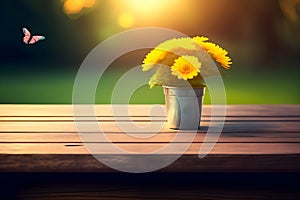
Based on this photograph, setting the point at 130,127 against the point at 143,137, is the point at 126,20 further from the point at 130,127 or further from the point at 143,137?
the point at 143,137

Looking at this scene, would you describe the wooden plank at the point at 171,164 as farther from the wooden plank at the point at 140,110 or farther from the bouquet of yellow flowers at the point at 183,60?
the wooden plank at the point at 140,110

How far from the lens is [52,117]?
1.82 meters

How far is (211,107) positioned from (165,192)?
59 cm

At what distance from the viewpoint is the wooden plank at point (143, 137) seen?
148 centimetres

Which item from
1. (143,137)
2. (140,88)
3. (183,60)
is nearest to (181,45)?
(183,60)

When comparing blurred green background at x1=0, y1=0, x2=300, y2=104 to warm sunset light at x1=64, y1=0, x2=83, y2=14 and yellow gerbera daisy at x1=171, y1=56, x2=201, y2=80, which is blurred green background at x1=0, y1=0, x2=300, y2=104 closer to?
warm sunset light at x1=64, y1=0, x2=83, y2=14

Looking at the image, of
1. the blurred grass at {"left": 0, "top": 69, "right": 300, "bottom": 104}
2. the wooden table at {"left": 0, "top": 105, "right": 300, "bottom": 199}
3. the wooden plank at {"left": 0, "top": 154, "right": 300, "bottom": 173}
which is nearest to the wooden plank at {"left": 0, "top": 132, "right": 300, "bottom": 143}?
the wooden table at {"left": 0, "top": 105, "right": 300, "bottom": 199}

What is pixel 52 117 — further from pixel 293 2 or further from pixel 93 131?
pixel 293 2

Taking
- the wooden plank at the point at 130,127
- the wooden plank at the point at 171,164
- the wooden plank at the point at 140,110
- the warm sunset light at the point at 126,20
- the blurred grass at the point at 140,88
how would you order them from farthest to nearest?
1. the warm sunset light at the point at 126,20
2. the blurred grass at the point at 140,88
3. the wooden plank at the point at 140,110
4. the wooden plank at the point at 130,127
5. the wooden plank at the point at 171,164

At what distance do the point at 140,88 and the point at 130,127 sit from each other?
247cm

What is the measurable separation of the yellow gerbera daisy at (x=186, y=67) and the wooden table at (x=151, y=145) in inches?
6.4

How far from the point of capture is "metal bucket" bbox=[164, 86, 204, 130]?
1.56m

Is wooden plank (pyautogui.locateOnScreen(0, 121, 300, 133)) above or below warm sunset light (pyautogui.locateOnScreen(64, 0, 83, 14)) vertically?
below

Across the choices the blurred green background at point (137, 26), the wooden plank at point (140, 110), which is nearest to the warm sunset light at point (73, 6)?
the blurred green background at point (137, 26)
